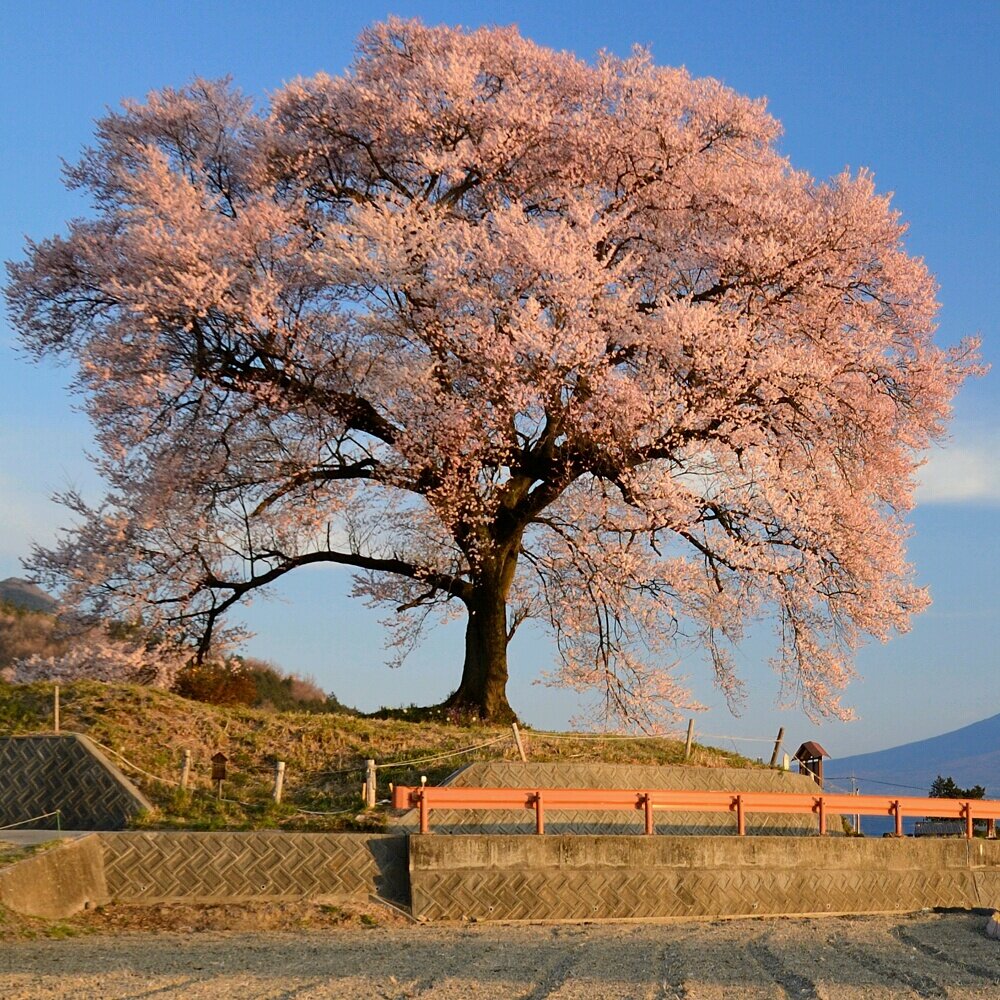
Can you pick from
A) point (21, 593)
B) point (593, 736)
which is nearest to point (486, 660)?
point (593, 736)

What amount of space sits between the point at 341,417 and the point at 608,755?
28.4 feet

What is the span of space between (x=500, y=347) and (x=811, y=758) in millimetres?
11297

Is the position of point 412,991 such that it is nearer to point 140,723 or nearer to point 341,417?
point 140,723

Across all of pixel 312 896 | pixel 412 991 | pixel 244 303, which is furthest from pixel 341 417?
pixel 412 991

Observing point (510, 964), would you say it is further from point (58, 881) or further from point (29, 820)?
point (29, 820)

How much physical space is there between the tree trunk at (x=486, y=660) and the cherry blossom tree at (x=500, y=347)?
0.08 meters

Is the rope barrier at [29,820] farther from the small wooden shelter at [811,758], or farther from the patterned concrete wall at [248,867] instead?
the small wooden shelter at [811,758]

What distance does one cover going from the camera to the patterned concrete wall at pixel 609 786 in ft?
65.9

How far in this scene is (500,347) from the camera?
946 inches

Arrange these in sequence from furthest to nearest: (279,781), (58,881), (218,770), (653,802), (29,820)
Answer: (279,781) → (218,770) → (29,820) → (653,802) → (58,881)

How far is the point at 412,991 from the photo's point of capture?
1119cm

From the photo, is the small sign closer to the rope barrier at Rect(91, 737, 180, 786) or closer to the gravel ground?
the rope barrier at Rect(91, 737, 180, 786)

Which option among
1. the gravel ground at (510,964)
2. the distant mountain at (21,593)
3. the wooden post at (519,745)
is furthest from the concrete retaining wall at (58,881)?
the distant mountain at (21,593)

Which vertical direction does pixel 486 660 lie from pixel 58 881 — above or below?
above
